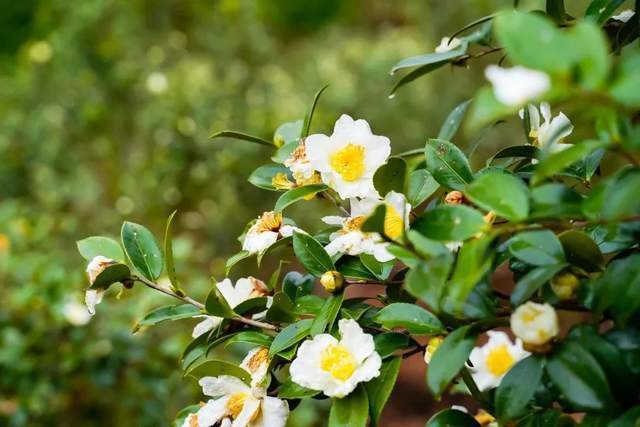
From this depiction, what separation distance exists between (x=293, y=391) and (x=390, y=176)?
0.20 metres

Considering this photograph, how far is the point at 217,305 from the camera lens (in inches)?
24.7

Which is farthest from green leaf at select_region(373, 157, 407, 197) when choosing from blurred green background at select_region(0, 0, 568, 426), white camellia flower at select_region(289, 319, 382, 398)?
blurred green background at select_region(0, 0, 568, 426)

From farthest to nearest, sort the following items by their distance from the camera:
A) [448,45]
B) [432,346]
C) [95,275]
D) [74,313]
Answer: [74,313] < [448,45] < [95,275] < [432,346]

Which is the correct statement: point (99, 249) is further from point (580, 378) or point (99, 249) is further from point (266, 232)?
point (580, 378)

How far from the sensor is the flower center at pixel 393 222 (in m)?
0.57

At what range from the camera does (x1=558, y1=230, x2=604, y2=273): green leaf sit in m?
0.53

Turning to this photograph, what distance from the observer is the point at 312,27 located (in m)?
6.85

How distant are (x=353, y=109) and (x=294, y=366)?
9.60 feet

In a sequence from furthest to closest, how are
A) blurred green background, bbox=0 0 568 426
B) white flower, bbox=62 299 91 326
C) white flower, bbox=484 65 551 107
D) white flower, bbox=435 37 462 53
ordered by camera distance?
blurred green background, bbox=0 0 568 426 → white flower, bbox=62 299 91 326 → white flower, bbox=435 37 462 53 → white flower, bbox=484 65 551 107

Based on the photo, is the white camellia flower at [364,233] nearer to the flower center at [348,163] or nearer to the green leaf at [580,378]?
the flower center at [348,163]

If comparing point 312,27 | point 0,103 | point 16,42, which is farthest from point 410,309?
point 312,27

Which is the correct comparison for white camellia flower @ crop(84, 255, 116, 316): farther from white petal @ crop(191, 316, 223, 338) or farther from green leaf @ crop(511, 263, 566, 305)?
green leaf @ crop(511, 263, 566, 305)

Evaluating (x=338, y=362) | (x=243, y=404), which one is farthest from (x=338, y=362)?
(x=243, y=404)

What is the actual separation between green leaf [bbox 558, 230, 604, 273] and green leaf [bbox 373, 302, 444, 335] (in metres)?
0.11
